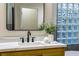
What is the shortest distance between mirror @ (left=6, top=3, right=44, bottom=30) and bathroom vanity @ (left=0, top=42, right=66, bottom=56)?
57cm

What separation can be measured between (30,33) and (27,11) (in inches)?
17.8

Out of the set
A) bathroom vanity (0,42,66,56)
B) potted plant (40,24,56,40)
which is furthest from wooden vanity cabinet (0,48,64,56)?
potted plant (40,24,56,40)

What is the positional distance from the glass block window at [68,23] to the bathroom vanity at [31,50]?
2.67ft

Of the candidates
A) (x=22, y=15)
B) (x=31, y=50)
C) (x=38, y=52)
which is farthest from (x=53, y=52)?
(x=22, y=15)

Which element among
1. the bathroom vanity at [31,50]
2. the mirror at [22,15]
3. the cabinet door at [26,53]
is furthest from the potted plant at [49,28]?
Result: the cabinet door at [26,53]

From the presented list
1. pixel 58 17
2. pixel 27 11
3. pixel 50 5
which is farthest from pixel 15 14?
pixel 58 17

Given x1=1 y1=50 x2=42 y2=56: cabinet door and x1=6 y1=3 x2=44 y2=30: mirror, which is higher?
x1=6 y1=3 x2=44 y2=30: mirror

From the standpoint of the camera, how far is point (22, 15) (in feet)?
10.1

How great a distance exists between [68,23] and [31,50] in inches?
57.7

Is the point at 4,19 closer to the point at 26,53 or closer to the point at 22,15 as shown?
the point at 22,15

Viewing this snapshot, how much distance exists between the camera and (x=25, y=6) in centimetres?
306

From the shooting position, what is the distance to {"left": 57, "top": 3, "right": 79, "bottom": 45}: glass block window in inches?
139

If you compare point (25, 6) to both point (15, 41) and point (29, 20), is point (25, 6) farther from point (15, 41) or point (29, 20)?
point (15, 41)

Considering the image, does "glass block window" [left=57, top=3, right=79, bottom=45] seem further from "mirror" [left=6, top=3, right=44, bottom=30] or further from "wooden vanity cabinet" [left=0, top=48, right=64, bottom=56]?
"wooden vanity cabinet" [left=0, top=48, right=64, bottom=56]
